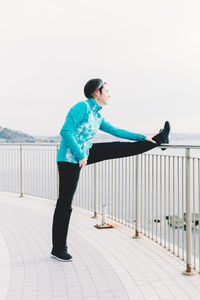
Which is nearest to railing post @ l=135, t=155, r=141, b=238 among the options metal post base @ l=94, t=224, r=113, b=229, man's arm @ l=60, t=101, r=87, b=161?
metal post base @ l=94, t=224, r=113, b=229

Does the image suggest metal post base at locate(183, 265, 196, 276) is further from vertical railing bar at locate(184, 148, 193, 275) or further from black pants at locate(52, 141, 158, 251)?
black pants at locate(52, 141, 158, 251)

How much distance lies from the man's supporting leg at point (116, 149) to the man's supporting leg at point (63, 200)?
0.26 meters

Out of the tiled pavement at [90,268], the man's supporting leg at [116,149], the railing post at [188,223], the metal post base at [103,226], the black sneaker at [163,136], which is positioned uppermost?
the black sneaker at [163,136]

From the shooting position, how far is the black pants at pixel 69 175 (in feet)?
11.9

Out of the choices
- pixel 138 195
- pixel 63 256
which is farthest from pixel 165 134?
→ pixel 63 256

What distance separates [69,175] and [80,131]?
18.1 inches

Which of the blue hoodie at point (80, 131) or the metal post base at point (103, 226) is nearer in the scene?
the blue hoodie at point (80, 131)

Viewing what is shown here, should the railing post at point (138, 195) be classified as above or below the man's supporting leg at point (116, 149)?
below

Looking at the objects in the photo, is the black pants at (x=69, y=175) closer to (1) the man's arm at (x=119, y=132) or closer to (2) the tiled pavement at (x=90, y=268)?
(1) the man's arm at (x=119, y=132)

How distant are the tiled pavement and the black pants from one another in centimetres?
31

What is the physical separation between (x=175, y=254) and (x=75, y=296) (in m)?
1.54

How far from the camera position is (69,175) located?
360cm

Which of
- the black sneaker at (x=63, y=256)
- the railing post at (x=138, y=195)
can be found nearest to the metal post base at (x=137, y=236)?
the railing post at (x=138, y=195)

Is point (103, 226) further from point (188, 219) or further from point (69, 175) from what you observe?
point (188, 219)
